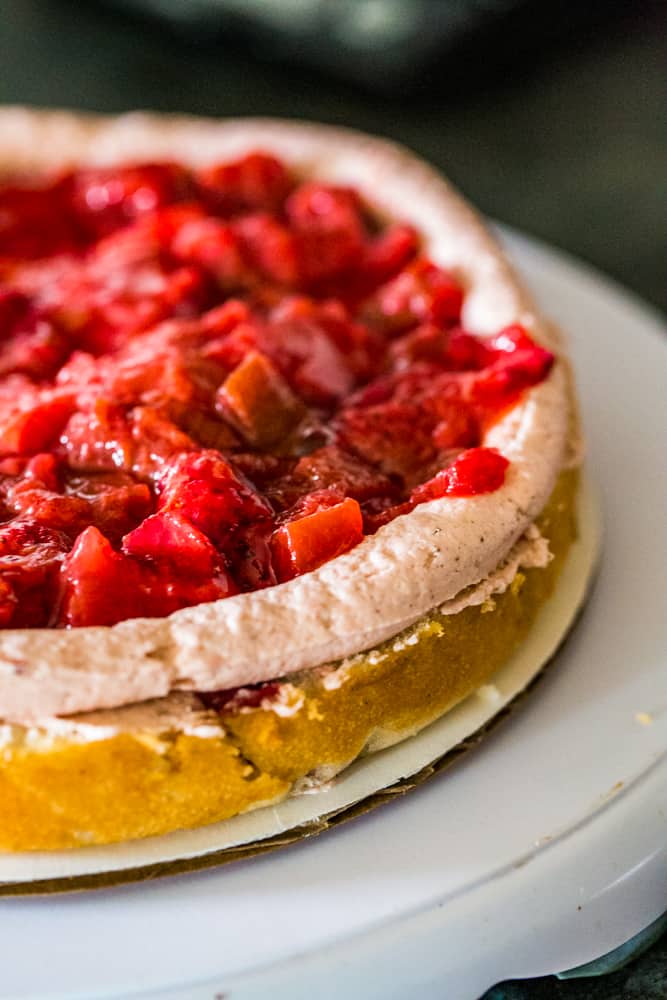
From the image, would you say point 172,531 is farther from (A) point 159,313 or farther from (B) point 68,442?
(A) point 159,313

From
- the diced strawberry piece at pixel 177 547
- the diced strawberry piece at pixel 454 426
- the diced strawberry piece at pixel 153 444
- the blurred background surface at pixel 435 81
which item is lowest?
the blurred background surface at pixel 435 81

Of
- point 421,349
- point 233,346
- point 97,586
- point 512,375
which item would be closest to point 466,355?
point 421,349

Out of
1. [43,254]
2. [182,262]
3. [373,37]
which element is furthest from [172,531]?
[373,37]

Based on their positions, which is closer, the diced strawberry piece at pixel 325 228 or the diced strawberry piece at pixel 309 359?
the diced strawberry piece at pixel 309 359

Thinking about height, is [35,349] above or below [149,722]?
below

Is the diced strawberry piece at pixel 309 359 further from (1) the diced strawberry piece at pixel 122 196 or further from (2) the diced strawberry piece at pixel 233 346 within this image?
(1) the diced strawberry piece at pixel 122 196

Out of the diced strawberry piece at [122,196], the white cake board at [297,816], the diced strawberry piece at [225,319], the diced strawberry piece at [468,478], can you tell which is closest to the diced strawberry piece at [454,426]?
the diced strawberry piece at [468,478]

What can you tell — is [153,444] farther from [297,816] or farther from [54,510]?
[297,816]
